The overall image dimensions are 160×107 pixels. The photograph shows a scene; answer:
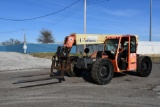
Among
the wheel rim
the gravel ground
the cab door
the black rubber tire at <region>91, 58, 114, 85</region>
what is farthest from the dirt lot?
the gravel ground

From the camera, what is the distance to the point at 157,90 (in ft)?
37.7

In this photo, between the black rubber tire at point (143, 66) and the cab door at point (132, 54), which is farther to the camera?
the black rubber tire at point (143, 66)

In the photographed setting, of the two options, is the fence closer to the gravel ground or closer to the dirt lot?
the gravel ground

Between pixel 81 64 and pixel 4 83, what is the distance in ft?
12.1

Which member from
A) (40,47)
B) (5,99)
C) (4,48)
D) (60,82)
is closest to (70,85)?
(60,82)

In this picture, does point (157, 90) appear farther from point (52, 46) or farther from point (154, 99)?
point (52, 46)

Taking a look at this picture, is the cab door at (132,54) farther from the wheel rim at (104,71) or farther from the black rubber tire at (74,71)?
the black rubber tire at (74,71)

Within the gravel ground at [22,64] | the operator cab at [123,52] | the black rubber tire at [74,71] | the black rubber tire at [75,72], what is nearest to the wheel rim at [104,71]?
the operator cab at [123,52]

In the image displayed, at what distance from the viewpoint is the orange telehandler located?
1308cm

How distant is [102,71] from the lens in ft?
42.8

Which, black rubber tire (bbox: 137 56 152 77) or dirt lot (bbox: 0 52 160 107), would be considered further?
black rubber tire (bbox: 137 56 152 77)

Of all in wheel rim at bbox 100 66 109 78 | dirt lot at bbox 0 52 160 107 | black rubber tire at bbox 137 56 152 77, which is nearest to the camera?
dirt lot at bbox 0 52 160 107

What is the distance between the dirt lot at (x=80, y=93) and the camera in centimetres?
918

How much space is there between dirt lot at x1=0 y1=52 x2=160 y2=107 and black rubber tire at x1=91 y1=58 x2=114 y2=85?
Answer: 0.90 ft
